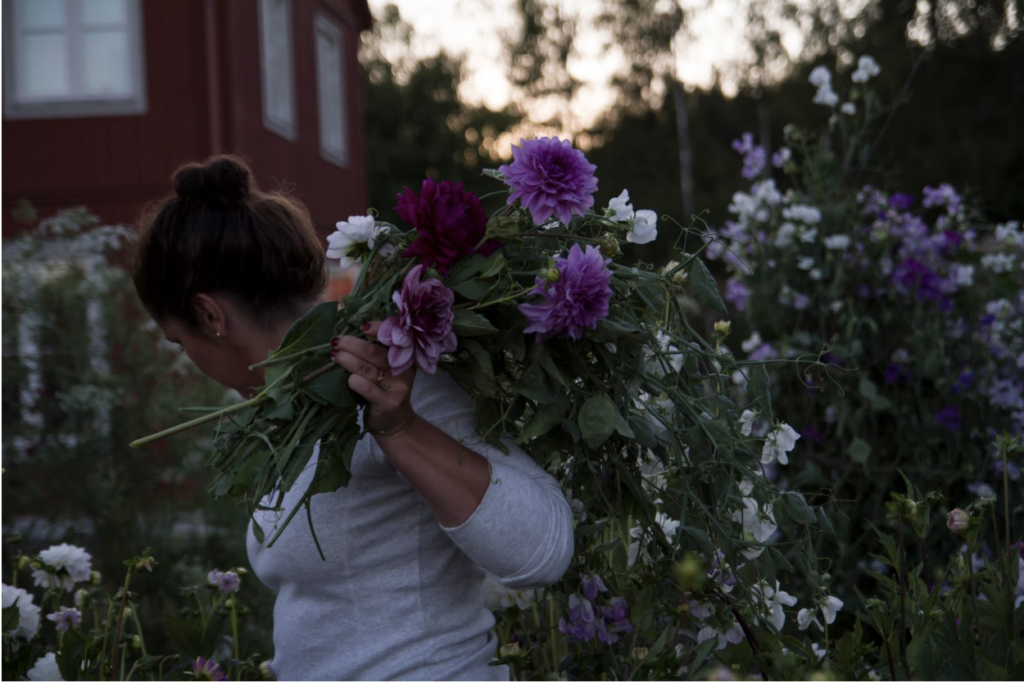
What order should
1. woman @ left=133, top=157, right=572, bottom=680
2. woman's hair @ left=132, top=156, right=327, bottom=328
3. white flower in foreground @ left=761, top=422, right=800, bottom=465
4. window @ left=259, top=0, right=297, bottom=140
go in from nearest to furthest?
woman @ left=133, top=157, right=572, bottom=680, white flower in foreground @ left=761, top=422, right=800, bottom=465, woman's hair @ left=132, top=156, right=327, bottom=328, window @ left=259, top=0, right=297, bottom=140

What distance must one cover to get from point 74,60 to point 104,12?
50cm

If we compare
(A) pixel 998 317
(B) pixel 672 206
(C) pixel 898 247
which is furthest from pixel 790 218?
(B) pixel 672 206

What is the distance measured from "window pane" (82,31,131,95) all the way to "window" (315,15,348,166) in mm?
2718

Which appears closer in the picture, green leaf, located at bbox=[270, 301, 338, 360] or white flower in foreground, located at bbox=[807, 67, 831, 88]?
green leaf, located at bbox=[270, 301, 338, 360]

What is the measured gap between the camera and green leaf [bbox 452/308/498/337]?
1.21m

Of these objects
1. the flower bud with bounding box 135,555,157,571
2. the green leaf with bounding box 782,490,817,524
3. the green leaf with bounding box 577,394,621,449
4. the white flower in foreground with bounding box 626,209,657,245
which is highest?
the white flower in foreground with bounding box 626,209,657,245

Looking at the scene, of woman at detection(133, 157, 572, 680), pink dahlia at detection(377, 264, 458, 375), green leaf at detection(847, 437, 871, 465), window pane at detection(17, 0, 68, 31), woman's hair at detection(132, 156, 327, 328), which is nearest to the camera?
pink dahlia at detection(377, 264, 458, 375)

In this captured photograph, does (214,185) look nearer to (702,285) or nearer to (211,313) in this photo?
(211,313)

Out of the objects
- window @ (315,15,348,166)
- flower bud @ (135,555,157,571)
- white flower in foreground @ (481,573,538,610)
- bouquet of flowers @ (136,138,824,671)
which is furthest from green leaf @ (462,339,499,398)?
window @ (315,15,348,166)

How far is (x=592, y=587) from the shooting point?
1.55m

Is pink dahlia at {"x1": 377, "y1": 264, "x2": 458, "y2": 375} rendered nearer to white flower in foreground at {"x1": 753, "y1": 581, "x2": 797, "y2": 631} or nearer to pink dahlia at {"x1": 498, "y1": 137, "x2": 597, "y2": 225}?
pink dahlia at {"x1": 498, "y1": 137, "x2": 597, "y2": 225}

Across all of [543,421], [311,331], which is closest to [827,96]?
[543,421]

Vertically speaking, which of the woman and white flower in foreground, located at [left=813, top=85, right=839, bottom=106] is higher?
white flower in foreground, located at [left=813, top=85, right=839, bottom=106]

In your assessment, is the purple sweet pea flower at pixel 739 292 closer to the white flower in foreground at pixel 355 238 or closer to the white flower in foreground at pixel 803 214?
the white flower in foreground at pixel 803 214
